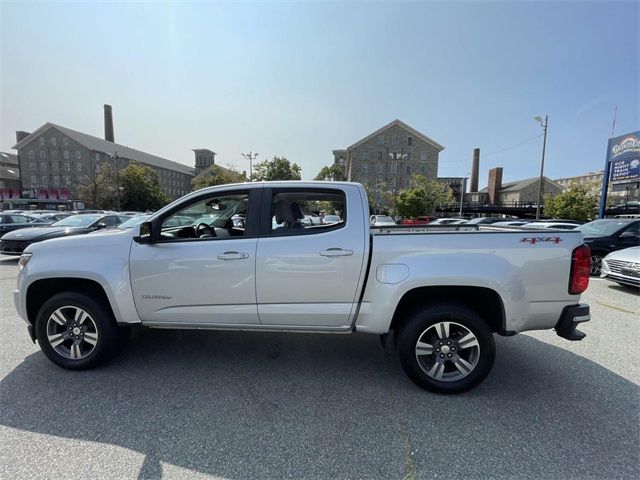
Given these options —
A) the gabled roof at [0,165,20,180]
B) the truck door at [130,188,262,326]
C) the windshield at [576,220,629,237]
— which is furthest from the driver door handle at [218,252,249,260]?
the gabled roof at [0,165,20,180]

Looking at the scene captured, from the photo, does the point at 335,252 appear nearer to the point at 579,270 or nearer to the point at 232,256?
the point at 232,256

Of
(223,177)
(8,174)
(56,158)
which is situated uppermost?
(56,158)

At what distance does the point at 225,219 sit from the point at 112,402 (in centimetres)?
247

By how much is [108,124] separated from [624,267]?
339 ft

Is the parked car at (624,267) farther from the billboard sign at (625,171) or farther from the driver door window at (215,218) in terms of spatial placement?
the billboard sign at (625,171)

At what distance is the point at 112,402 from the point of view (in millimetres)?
2729

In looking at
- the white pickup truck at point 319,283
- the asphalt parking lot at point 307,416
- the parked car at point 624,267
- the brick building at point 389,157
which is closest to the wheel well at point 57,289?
the white pickup truck at point 319,283

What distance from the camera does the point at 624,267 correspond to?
652 centimetres

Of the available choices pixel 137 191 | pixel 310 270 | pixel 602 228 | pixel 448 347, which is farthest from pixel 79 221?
pixel 137 191

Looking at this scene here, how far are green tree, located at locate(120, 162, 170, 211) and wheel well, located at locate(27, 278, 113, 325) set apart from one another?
54727 mm

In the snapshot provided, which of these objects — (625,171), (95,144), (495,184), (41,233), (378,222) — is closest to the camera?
(41,233)

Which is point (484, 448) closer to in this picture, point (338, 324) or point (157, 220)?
point (338, 324)

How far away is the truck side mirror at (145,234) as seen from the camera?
121 inches

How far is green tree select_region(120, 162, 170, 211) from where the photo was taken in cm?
5088
